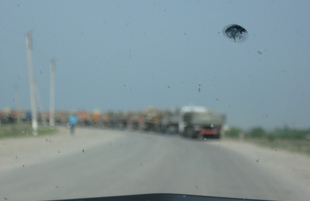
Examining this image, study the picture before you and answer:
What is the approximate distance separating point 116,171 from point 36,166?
1171 mm

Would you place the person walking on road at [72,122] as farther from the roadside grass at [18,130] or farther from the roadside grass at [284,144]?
the roadside grass at [284,144]

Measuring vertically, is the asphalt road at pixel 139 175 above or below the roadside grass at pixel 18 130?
below

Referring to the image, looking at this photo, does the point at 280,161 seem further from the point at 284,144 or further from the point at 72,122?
the point at 72,122

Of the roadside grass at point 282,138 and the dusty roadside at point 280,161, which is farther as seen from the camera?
the dusty roadside at point 280,161

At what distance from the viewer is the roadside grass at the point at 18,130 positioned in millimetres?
6160

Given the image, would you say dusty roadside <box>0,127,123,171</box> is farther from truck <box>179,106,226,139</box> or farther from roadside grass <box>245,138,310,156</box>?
roadside grass <box>245,138,310,156</box>

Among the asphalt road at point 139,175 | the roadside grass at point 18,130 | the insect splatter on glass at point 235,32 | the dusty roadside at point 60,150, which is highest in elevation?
the insect splatter on glass at point 235,32

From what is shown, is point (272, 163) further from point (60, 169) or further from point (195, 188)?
point (60, 169)

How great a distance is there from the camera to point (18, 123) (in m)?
6.26

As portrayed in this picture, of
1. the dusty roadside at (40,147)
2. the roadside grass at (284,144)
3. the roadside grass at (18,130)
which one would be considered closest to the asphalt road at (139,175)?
the dusty roadside at (40,147)

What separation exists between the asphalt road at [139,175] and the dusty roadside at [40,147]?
0.10m

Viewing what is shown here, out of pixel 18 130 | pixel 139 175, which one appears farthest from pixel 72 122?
pixel 139 175

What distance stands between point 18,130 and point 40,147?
0.52 meters

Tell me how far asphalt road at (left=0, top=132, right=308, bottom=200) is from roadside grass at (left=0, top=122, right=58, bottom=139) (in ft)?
1.75
